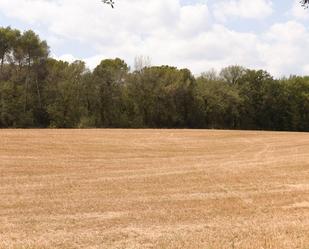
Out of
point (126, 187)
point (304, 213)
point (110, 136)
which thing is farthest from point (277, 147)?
point (304, 213)

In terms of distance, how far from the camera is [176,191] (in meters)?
20.4

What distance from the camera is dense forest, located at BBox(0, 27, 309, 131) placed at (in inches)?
2844

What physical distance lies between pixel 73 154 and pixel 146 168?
23.9 ft

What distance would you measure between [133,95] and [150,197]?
6482 cm

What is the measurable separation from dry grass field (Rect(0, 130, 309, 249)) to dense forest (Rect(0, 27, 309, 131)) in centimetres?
3428

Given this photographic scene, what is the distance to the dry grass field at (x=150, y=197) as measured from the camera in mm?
12266

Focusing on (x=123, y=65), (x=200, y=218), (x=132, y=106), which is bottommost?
(x=200, y=218)

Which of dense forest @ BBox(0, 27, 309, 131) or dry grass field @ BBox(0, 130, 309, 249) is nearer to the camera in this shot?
dry grass field @ BBox(0, 130, 309, 249)

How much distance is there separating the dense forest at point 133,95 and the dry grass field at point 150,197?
34.3 metres

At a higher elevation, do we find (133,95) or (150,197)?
(133,95)

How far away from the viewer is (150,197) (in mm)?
18906

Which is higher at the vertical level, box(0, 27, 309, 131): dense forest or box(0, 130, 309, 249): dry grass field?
box(0, 27, 309, 131): dense forest

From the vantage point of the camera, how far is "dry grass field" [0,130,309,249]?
12.3 meters

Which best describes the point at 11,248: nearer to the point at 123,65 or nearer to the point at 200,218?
the point at 200,218
